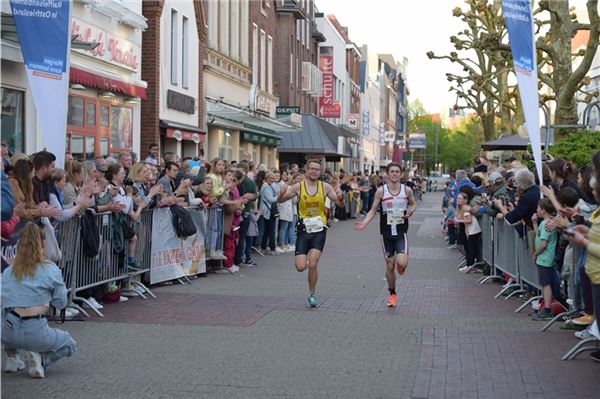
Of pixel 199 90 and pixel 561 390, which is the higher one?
pixel 199 90

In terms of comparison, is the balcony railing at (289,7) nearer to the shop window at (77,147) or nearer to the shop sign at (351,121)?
the shop sign at (351,121)

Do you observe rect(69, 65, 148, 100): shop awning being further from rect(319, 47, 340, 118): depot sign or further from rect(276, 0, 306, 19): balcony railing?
rect(319, 47, 340, 118): depot sign

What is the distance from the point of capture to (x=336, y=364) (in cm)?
830

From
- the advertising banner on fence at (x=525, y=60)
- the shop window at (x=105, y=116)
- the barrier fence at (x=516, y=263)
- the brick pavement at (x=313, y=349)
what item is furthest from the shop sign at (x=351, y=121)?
the advertising banner on fence at (x=525, y=60)

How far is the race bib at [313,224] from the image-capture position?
12531mm

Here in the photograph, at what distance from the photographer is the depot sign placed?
5659cm

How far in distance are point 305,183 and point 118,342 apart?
4126mm

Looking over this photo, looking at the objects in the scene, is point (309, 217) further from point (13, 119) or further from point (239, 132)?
point (239, 132)

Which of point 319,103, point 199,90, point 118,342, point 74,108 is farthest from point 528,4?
point 319,103

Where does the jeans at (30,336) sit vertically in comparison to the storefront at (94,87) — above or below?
below

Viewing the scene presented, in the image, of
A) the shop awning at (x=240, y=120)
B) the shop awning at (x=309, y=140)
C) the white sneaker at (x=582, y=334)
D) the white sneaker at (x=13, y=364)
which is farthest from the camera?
the shop awning at (x=309, y=140)

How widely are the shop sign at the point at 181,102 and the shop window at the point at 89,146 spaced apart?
509cm

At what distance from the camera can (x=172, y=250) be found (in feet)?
47.0

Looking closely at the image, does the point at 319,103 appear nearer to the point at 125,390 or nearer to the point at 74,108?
the point at 74,108
